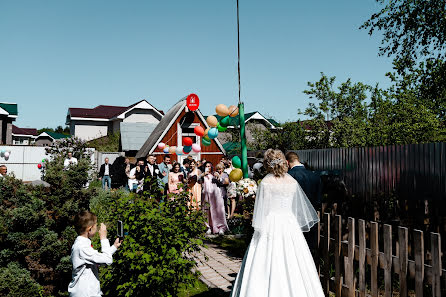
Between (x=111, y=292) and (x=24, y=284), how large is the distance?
151cm

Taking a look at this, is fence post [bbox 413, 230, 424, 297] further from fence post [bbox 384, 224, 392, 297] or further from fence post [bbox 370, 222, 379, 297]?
fence post [bbox 370, 222, 379, 297]

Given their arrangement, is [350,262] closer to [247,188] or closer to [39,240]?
[247,188]

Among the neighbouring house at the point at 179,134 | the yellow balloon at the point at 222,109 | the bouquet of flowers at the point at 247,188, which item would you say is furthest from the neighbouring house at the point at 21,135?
the bouquet of flowers at the point at 247,188

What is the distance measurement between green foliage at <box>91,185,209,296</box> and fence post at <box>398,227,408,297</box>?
2.19 metres

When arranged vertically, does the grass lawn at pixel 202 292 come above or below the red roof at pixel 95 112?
below

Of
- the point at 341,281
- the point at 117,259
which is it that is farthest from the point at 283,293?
the point at 117,259

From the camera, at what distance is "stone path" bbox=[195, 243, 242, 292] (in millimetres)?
5555

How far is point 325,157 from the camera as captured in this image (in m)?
11.9

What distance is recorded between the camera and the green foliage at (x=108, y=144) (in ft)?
121

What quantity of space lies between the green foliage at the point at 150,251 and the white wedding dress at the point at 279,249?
74 centimetres

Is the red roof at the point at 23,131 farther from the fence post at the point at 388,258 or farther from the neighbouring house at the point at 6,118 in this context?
Answer: the fence post at the point at 388,258

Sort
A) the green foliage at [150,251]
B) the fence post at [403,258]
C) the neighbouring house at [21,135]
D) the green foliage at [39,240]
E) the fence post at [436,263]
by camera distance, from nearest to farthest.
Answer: the fence post at [436,263] < the fence post at [403,258] < the green foliage at [150,251] < the green foliage at [39,240] < the neighbouring house at [21,135]

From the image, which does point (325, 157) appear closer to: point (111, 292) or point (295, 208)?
point (295, 208)

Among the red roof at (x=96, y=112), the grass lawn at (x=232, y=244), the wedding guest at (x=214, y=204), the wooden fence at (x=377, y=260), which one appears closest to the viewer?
the wooden fence at (x=377, y=260)
